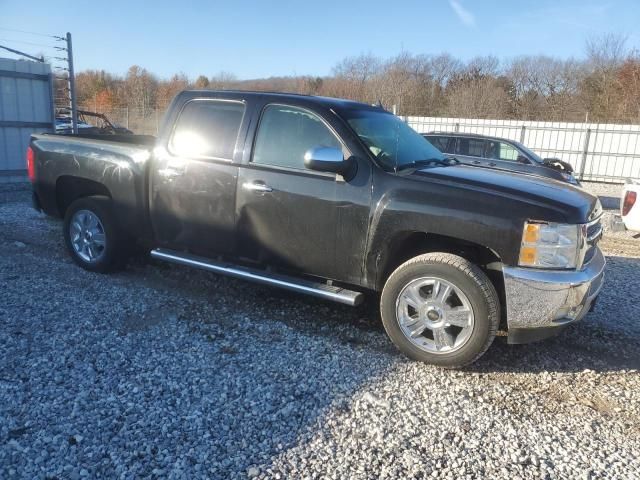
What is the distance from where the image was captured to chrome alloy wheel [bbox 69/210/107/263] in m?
5.41

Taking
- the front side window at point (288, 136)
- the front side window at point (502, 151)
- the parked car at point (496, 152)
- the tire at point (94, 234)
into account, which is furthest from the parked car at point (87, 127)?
the front side window at point (288, 136)

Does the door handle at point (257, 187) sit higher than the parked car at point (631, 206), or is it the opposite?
the door handle at point (257, 187)

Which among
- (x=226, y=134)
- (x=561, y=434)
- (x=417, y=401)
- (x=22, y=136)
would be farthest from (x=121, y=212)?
(x=22, y=136)

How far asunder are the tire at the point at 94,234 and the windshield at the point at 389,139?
9.16 feet

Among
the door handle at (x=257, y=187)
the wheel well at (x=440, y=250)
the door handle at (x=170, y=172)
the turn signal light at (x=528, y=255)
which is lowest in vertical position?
the wheel well at (x=440, y=250)

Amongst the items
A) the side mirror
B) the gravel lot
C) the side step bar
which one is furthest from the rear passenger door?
the side mirror

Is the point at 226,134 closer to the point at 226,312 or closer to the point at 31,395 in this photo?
the point at 226,312

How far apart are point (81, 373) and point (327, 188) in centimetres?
221

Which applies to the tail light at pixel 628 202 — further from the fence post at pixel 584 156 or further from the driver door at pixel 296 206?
the fence post at pixel 584 156

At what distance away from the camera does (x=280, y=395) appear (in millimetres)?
3217

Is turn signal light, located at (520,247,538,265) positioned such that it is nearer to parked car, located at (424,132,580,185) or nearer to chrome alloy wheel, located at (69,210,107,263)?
chrome alloy wheel, located at (69,210,107,263)

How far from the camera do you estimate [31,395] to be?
3.10 meters

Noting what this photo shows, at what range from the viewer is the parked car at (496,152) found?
10070mm

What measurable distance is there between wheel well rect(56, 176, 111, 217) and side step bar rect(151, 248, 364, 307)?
115 cm
